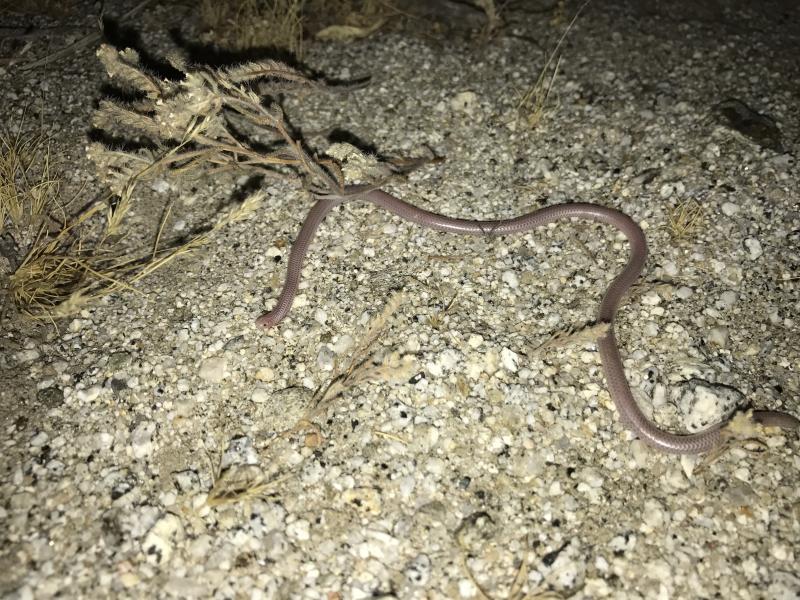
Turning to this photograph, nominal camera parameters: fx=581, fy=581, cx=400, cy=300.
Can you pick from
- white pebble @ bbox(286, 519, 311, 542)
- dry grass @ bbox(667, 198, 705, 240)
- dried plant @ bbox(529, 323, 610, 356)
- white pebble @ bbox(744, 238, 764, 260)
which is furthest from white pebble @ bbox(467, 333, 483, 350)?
white pebble @ bbox(744, 238, 764, 260)

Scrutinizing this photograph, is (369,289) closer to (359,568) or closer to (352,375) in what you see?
(352,375)

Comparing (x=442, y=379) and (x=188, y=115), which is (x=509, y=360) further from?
(x=188, y=115)

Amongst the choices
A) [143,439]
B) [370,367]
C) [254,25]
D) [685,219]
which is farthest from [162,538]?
[254,25]

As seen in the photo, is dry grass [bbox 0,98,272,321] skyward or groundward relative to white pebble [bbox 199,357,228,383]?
skyward

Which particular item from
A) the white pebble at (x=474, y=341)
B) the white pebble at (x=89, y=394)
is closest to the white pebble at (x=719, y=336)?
the white pebble at (x=474, y=341)

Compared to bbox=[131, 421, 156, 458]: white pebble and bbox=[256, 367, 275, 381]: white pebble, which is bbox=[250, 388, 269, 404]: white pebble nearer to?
bbox=[256, 367, 275, 381]: white pebble

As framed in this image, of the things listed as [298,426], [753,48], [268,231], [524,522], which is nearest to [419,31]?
[268,231]
